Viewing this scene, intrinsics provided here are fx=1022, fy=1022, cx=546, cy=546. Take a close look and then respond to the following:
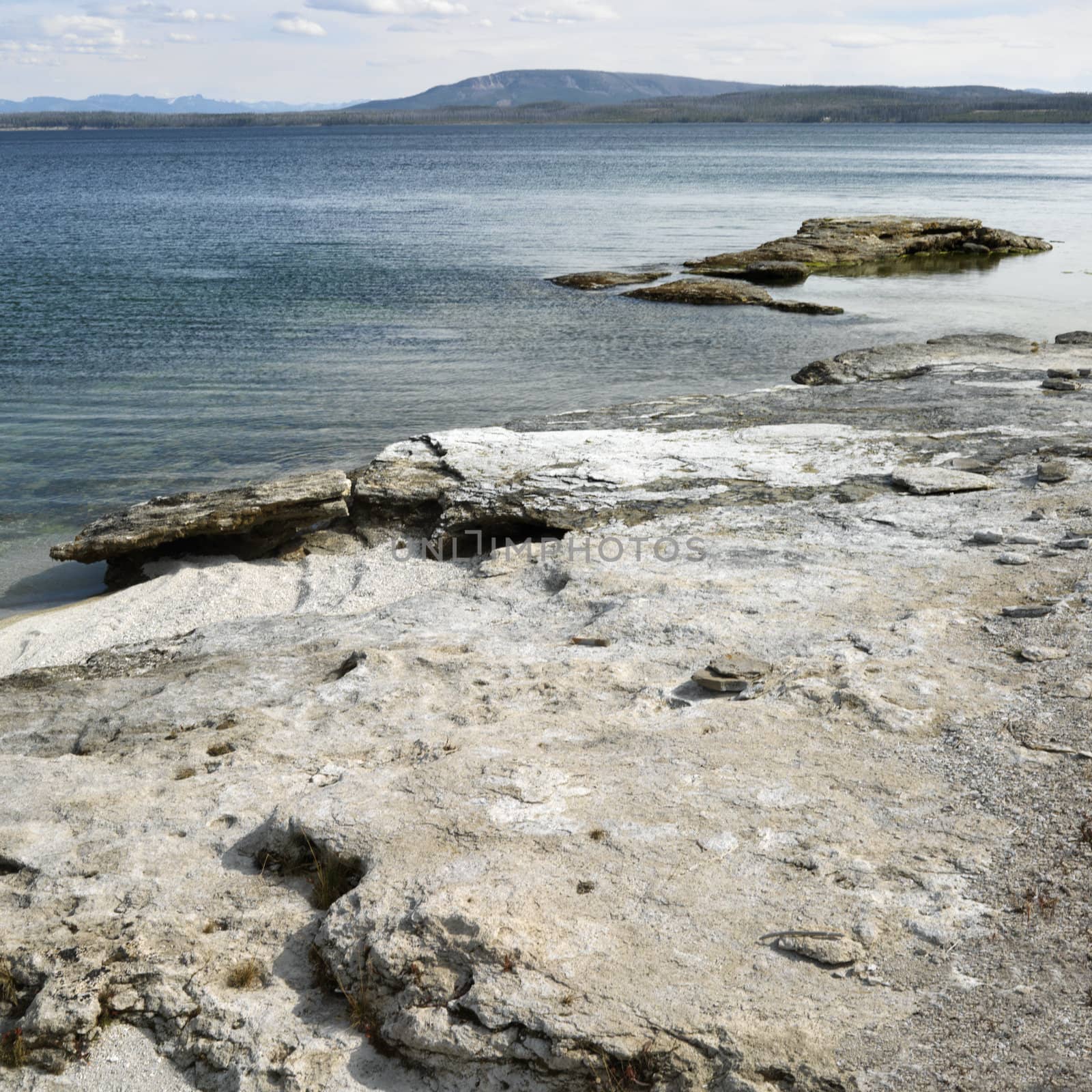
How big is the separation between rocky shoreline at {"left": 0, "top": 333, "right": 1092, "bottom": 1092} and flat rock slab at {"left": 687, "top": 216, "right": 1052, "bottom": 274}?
3052cm

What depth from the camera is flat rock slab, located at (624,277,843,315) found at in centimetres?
3089

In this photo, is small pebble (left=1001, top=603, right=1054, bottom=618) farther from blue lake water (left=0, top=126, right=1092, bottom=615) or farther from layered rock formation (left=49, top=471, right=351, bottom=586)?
blue lake water (left=0, top=126, right=1092, bottom=615)

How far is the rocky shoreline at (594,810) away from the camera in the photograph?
414 cm

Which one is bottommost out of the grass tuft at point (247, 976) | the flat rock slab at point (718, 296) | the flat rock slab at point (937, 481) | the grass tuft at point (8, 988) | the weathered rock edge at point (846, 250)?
the grass tuft at point (8, 988)

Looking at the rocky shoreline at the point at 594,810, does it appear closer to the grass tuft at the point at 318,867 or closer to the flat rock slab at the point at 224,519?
the grass tuft at the point at 318,867

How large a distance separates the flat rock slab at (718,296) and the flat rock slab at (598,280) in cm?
151

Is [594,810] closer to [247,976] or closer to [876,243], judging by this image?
[247,976]

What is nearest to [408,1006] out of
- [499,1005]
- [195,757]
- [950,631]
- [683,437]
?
[499,1005]

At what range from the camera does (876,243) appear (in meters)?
42.2

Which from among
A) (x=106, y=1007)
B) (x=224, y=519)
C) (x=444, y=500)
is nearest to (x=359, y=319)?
(x=224, y=519)

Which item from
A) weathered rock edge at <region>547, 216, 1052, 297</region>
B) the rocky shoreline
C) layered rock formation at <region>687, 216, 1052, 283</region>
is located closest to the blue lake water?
weathered rock edge at <region>547, 216, 1052, 297</region>

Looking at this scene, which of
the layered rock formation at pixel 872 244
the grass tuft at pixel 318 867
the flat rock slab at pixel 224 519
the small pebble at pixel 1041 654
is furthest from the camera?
the layered rock formation at pixel 872 244

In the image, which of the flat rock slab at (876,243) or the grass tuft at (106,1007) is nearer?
the grass tuft at (106,1007)

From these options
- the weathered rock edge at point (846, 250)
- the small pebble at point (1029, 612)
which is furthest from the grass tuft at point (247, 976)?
the weathered rock edge at point (846, 250)
